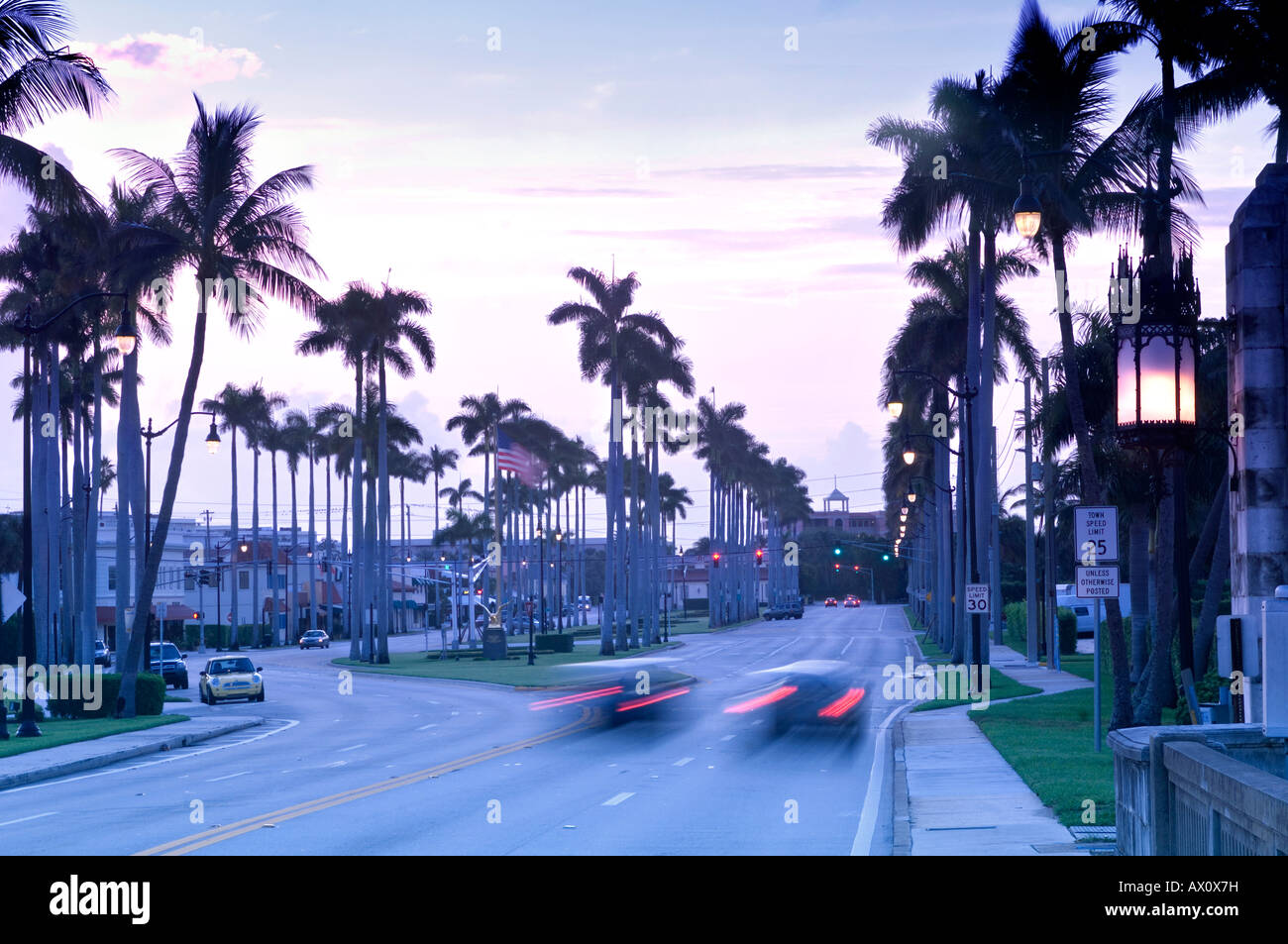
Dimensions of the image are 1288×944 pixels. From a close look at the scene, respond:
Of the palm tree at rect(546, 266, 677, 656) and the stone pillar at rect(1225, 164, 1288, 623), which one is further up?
the palm tree at rect(546, 266, 677, 656)

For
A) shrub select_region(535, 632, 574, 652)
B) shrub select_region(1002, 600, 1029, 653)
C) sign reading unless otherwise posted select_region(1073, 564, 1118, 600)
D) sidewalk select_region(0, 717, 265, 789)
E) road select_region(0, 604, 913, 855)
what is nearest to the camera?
road select_region(0, 604, 913, 855)

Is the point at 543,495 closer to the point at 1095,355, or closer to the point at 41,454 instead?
the point at 41,454

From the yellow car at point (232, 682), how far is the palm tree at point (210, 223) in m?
6.97

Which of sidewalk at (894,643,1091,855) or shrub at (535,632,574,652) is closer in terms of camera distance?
sidewalk at (894,643,1091,855)

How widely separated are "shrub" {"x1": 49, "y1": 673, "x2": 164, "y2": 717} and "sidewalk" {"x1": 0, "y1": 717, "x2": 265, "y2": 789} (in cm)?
215

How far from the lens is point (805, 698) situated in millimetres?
40844

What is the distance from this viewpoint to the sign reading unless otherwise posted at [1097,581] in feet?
64.5

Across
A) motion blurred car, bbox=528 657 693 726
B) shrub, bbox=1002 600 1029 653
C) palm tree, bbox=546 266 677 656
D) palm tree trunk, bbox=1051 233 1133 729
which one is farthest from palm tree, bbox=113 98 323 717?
shrub, bbox=1002 600 1029 653

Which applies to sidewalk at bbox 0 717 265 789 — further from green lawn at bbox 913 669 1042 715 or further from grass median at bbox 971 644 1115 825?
green lawn at bbox 913 669 1042 715

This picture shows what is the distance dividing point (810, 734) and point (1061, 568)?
85477 mm

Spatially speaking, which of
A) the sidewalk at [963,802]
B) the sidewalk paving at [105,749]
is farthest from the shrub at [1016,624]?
the sidewalk at [963,802]

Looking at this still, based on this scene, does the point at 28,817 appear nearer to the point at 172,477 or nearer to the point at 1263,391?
the point at 1263,391

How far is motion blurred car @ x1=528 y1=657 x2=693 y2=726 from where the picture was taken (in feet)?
123
